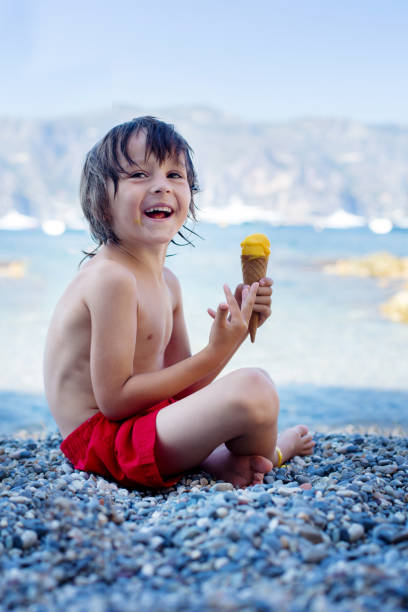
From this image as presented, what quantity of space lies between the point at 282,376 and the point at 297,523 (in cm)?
565

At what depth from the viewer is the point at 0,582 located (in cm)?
109

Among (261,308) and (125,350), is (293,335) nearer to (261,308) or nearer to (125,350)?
(261,308)

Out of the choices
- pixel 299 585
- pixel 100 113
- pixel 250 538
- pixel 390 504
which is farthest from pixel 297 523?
pixel 100 113

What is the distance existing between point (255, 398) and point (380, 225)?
27.7 meters

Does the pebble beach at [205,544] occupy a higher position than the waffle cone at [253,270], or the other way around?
the waffle cone at [253,270]

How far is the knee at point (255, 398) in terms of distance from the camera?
69.0 inches

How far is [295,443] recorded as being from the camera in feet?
7.54

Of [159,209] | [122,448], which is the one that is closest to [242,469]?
[122,448]

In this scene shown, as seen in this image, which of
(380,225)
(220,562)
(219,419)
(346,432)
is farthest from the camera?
(380,225)

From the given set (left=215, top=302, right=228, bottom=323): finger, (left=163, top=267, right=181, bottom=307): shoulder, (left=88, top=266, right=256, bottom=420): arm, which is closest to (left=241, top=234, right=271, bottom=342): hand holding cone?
(left=88, top=266, right=256, bottom=420): arm

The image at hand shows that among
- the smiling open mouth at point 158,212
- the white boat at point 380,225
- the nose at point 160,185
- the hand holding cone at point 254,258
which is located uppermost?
the white boat at point 380,225

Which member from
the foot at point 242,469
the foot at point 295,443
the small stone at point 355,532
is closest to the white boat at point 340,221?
the foot at point 295,443

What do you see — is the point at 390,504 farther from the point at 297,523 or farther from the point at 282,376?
the point at 282,376

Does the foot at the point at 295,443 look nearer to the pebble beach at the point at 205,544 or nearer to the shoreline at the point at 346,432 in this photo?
the pebble beach at the point at 205,544
